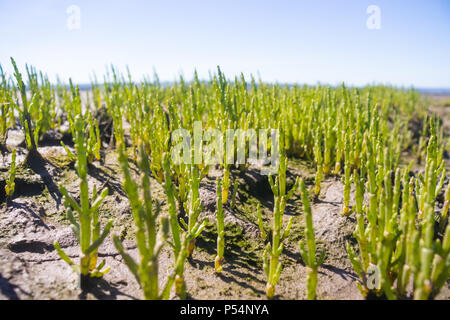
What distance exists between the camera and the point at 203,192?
1.44 meters

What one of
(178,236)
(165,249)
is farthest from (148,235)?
(165,249)

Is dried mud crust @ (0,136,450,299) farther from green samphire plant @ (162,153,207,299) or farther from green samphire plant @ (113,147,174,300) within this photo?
green samphire plant @ (113,147,174,300)

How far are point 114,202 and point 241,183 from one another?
0.70m

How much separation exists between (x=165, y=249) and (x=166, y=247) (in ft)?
0.05

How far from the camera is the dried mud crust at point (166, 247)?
0.88 metres

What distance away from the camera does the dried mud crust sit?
88 cm

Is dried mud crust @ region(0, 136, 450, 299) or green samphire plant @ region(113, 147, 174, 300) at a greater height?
green samphire plant @ region(113, 147, 174, 300)

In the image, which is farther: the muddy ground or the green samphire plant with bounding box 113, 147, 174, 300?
the muddy ground

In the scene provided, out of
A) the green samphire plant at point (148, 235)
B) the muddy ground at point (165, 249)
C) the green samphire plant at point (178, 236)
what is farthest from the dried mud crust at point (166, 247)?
the green samphire plant at point (148, 235)

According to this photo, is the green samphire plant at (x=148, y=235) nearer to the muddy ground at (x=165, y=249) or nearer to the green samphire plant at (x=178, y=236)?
the green samphire plant at (x=178, y=236)

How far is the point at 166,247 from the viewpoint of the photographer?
1.12m

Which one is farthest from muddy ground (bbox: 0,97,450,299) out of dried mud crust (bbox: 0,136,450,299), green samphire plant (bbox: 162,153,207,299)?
green samphire plant (bbox: 162,153,207,299)

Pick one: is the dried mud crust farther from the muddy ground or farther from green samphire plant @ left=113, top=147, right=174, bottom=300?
green samphire plant @ left=113, top=147, right=174, bottom=300
